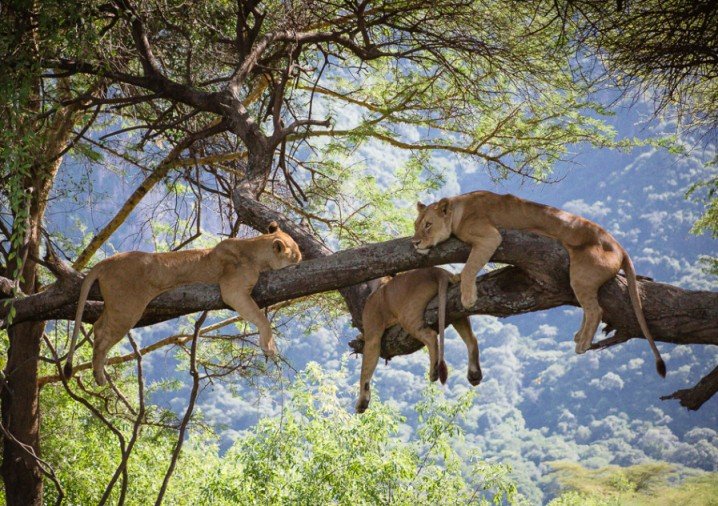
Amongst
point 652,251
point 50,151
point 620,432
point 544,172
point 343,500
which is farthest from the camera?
point 652,251

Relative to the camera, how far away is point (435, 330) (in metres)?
6.37

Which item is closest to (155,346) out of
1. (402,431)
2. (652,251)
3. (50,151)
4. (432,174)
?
(50,151)

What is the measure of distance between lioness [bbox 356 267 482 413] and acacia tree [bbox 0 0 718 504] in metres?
0.19

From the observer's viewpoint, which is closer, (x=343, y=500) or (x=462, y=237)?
(x=462, y=237)

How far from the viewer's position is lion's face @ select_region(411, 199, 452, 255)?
5977 mm

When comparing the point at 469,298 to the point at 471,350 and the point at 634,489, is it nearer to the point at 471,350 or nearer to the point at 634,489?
the point at 471,350

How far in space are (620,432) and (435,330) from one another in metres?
39.7

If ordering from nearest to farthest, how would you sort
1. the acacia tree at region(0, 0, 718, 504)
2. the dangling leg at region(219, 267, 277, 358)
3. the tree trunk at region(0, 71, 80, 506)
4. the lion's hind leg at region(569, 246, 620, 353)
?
the lion's hind leg at region(569, 246, 620, 353) → the acacia tree at region(0, 0, 718, 504) → the dangling leg at region(219, 267, 277, 358) → the tree trunk at region(0, 71, 80, 506)

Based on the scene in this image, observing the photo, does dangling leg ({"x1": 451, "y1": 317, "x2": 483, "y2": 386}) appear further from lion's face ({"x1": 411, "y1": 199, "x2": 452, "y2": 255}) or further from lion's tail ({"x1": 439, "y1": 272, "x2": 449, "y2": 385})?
lion's face ({"x1": 411, "y1": 199, "x2": 452, "y2": 255})

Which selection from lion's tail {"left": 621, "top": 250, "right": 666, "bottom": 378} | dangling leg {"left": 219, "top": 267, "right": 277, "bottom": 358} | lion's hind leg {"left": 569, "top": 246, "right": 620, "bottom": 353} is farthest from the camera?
dangling leg {"left": 219, "top": 267, "right": 277, "bottom": 358}

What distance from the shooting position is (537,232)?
5.88 m

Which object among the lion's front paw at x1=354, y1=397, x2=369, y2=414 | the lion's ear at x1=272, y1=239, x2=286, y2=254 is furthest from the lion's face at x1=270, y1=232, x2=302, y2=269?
the lion's front paw at x1=354, y1=397, x2=369, y2=414

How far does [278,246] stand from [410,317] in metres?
1.20

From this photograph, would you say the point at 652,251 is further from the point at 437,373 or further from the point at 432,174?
the point at 437,373
